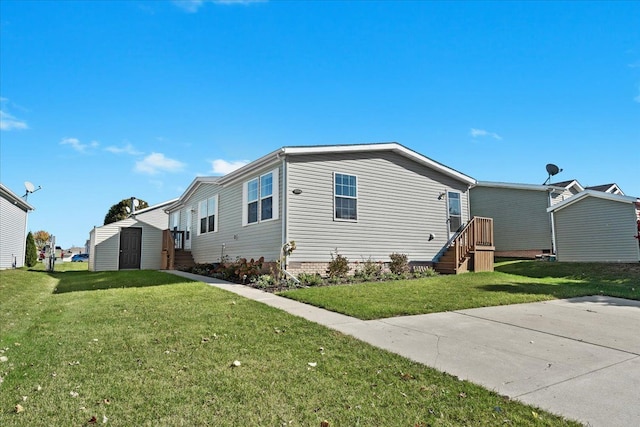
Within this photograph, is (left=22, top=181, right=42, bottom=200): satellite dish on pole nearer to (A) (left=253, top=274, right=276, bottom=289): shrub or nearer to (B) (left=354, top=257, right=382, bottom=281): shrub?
(A) (left=253, top=274, right=276, bottom=289): shrub

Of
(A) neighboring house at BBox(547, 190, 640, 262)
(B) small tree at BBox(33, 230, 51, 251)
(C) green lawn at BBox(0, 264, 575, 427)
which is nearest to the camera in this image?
(C) green lawn at BBox(0, 264, 575, 427)

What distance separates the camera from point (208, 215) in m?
17.7

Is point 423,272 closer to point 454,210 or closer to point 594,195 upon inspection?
point 454,210

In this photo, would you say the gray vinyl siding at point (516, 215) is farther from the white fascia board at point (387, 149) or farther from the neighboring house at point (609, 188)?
the neighboring house at point (609, 188)

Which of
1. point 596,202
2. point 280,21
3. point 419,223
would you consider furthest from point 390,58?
point 596,202

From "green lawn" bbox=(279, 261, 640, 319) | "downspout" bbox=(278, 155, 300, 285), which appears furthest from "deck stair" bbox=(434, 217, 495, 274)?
"downspout" bbox=(278, 155, 300, 285)

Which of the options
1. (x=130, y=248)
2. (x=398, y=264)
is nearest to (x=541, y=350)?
Result: (x=398, y=264)

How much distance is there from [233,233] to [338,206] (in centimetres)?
477

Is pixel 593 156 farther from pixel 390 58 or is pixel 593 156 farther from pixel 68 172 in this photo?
pixel 68 172

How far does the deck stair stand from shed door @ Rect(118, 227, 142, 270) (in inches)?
669

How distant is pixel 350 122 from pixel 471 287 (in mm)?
8418

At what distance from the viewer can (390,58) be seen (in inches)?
528

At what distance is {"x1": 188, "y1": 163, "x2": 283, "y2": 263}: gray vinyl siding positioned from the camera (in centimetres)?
1226

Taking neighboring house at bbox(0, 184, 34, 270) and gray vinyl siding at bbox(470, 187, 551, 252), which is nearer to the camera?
neighboring house at bbox(0, 184, 34, 270)
